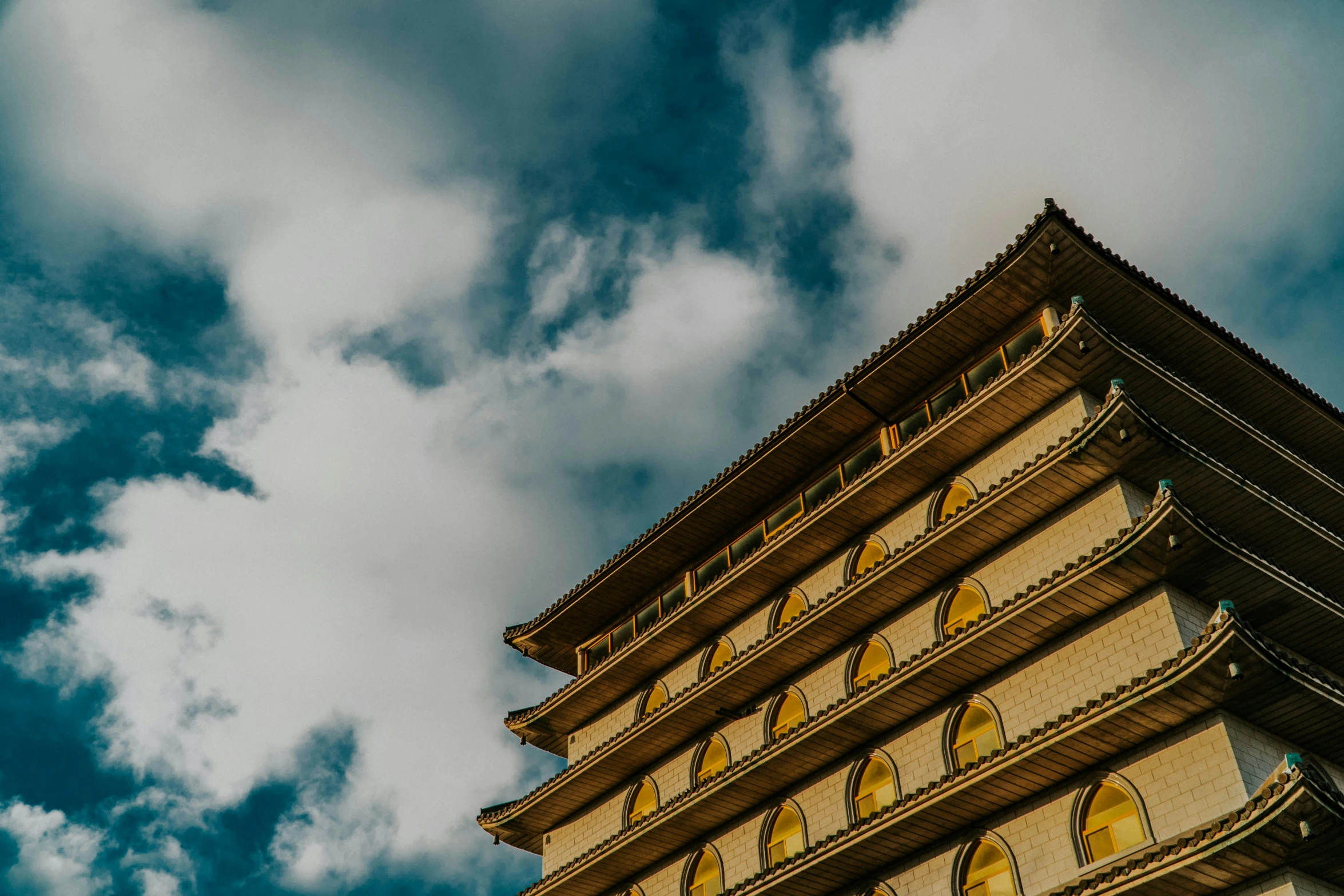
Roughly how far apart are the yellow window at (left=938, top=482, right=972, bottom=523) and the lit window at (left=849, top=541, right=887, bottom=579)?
1.80 metres

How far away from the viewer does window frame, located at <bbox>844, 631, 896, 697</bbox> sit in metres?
25.4

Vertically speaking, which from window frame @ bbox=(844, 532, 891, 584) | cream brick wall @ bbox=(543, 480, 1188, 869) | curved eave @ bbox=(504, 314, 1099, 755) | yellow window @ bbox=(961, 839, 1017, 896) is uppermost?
curved eave @ bbox=(504, 314, 1099, 755)

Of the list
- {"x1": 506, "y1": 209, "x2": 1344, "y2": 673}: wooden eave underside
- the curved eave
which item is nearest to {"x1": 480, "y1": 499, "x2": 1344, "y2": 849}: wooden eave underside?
the curved eave

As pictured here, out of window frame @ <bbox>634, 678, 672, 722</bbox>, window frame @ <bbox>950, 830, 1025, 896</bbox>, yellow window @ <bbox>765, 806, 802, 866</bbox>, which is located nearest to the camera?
window frame @ <bbox>950, 830, 1025, 896</bbox>

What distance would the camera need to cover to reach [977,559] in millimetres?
24141

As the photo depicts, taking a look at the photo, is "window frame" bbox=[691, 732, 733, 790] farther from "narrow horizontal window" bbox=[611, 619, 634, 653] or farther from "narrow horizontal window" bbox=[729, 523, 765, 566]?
"narrow horizontal window" bbox=[611, 619, 634, 653]

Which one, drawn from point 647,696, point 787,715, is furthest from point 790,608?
point 647,696

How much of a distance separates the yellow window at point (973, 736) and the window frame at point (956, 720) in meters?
0.02

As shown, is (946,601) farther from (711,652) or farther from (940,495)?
(711,652)

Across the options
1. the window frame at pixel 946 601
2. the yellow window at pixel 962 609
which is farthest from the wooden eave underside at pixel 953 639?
the yellow window at pixel 962 609

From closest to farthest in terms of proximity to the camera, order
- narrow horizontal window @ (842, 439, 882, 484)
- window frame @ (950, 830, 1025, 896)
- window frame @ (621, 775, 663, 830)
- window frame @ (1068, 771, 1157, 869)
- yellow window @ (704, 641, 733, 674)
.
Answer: window frame @ (1068, 771, 1157, 869), window frame @ (950, 830, 1025, 896), narrow horizontal window @ (842, 439, 882, 484), window frame @ (621, 775, 663, 830), yellow window @ (704, 641, 733, 674)

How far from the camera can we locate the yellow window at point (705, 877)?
26641 millimetres

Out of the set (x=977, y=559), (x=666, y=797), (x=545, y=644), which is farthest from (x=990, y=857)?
(x=545, y=644)

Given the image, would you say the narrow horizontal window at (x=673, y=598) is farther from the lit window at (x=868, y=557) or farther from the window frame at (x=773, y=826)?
the window frame at (x=773, y=826)
